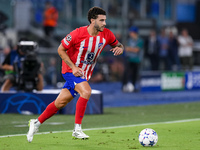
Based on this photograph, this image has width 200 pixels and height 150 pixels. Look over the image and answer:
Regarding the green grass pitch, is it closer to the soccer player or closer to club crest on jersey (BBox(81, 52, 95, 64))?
the soccer player

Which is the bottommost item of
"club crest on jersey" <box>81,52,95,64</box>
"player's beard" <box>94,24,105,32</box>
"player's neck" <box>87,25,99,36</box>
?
"club crest on jersey" <box>81,52,95,64</box>

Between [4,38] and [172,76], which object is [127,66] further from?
[4,38]

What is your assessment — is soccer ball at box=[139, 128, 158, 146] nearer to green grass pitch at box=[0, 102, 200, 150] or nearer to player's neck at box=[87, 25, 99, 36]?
green grass pitch at box=[0, 102, 200, 150]

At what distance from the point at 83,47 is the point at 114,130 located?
1.93 metres

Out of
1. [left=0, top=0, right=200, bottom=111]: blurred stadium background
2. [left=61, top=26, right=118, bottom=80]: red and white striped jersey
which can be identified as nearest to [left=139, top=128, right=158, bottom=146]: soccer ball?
[left=61, top=26, right=118, bottom=80]: red and white striped jersey

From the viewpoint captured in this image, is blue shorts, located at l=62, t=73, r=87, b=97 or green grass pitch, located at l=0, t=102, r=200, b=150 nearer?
green grass pitch, located at l=0, t=102, r=200, b=150

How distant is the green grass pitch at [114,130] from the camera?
24.7ft

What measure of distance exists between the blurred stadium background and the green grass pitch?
17.0 feet

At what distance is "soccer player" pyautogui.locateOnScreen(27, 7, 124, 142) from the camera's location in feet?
26.2

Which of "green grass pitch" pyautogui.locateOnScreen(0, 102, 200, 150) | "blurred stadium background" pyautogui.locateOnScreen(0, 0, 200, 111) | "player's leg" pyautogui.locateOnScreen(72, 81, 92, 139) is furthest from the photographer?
"blurred stadium background" pyautogui.locateOnScreen(0, 0, 200, 111)

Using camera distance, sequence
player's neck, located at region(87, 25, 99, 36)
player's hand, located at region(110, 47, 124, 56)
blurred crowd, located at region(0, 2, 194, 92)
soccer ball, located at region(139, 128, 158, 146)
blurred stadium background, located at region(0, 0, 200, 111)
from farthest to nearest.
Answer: blurred crowd, located at region(0, 2, 194, 92)
blurred stadium background, located at region(0, 0, 200, 111)
player's hand, located at region(110, 47, 124, 56)
player's neck, located at region(87, 25, 99, 36)
soccer ball, located at region(139, 128, 158, 146)

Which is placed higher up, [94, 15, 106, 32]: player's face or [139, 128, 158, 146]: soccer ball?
[94, 15, 106, 32]: player's face

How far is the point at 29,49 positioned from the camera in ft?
43.1

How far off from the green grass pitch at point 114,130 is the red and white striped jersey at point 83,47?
3.49ft
